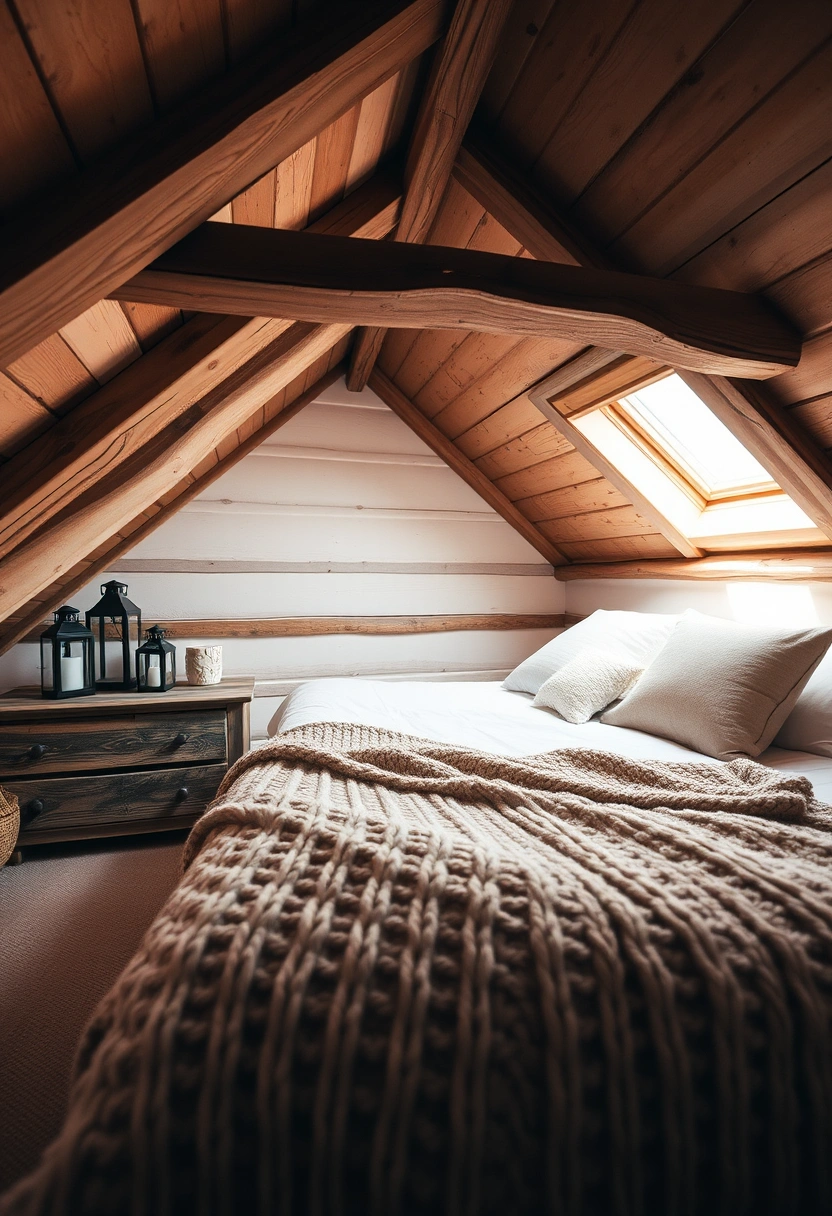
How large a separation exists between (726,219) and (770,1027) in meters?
1.51

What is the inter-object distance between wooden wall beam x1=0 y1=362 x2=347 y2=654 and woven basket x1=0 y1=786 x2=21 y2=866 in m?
0.67

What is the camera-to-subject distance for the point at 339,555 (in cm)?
296

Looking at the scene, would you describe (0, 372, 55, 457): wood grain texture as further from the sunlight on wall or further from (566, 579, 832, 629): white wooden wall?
the sunlight on wall

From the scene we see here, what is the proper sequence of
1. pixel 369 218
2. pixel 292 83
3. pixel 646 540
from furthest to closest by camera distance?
pixel 646 540, pixel 369 218, pixel 292 83

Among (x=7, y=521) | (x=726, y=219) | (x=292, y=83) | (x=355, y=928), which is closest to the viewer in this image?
(x=355, y=928)

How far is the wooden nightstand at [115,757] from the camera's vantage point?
6.73ft

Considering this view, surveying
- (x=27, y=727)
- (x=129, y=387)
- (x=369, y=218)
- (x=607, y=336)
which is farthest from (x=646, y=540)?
(x=27, y=727)

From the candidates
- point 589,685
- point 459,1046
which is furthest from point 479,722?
point 459,1046

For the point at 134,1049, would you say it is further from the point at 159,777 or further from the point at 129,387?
the point at 159,777

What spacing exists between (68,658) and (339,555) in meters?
1.25

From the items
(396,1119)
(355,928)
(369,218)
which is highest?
(369,218)

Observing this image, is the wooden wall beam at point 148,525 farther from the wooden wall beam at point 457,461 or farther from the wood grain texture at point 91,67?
the wood grain texture at point 91,67

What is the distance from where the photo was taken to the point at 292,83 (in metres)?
0.92

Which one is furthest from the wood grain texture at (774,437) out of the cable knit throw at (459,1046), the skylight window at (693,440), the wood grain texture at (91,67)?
the wood grain texture at (91,67)
